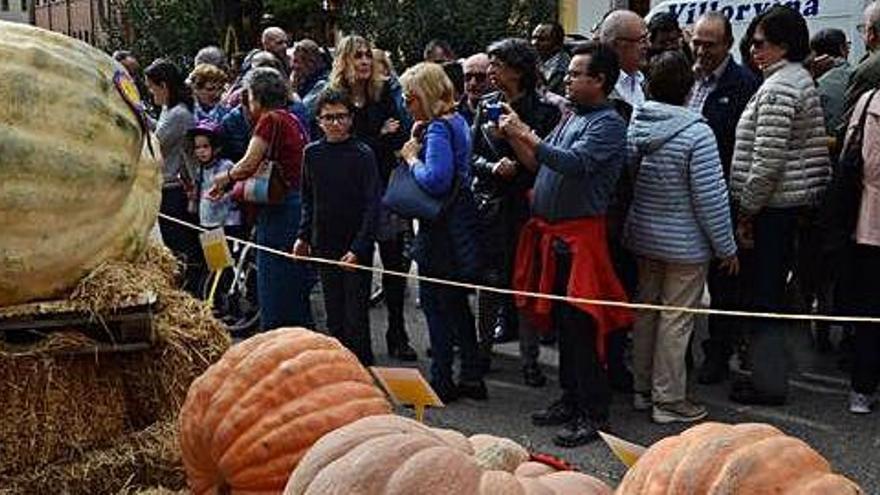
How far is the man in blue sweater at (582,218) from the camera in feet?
16.5

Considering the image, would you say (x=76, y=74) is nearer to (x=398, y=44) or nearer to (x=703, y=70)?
(x=703, y=70)

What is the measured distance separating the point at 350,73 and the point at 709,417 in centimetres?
295

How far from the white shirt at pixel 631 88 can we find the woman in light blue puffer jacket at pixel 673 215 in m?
0.92

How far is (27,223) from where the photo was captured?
3314mm

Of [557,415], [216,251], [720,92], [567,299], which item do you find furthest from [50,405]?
[720,92]

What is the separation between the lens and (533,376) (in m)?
6.24

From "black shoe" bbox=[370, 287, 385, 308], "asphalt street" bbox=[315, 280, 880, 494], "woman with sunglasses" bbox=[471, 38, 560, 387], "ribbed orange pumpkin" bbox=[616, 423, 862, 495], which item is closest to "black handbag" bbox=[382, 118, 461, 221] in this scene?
"woman with sunglasses" bbox=[471, 38, 560, 387]

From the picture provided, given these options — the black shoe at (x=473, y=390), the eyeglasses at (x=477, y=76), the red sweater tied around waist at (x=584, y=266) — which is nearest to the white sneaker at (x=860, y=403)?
the red sweater tied around waist at (x=584, y=266)

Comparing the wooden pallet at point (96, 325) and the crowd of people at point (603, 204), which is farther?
the crowd of people at point (603, 204)

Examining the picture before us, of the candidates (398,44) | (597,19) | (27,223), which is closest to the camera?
(27,223)

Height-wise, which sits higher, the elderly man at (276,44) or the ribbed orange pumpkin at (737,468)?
the elderly man at (276,44)

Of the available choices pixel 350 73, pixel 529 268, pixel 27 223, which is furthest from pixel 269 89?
pixel 27 223

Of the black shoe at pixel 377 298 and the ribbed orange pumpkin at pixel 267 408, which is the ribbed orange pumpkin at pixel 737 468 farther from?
the black shoe at pixel 377 298

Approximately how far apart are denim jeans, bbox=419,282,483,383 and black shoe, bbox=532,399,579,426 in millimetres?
552
